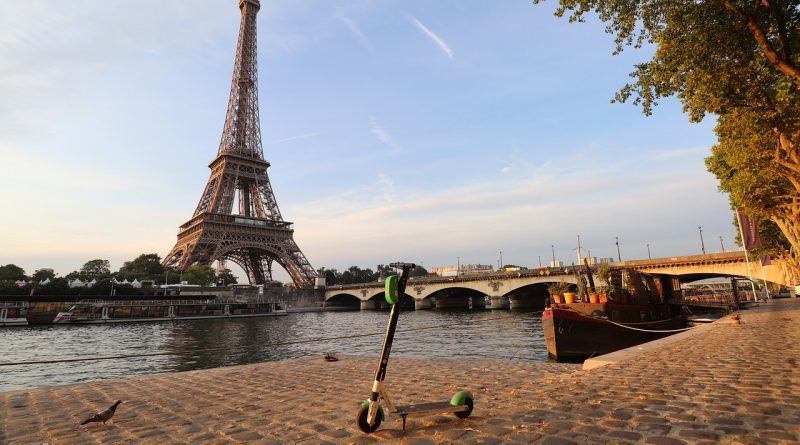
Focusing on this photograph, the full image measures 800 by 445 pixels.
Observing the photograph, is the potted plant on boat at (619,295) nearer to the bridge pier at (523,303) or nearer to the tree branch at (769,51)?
the tree branch at (769,51)

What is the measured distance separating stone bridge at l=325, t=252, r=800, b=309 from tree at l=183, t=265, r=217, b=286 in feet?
87.3

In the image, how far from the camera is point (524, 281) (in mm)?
66500

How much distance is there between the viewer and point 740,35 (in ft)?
44.9

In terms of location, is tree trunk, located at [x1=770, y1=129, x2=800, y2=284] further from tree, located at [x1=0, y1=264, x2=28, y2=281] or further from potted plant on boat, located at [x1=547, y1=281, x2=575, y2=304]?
tree, located at [x1=0, y1=264, x2=28, y2=281]

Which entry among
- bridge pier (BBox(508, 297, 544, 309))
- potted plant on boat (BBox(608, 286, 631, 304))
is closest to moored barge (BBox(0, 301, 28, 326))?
potted plant on boat (BBox(608, 286, 631, 304))

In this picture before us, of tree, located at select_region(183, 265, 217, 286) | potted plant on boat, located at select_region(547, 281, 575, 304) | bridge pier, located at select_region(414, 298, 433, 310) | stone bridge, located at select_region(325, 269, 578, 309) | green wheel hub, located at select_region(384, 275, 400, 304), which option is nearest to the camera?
green wheel hub, located at select_region(384, 275, 400, 304)

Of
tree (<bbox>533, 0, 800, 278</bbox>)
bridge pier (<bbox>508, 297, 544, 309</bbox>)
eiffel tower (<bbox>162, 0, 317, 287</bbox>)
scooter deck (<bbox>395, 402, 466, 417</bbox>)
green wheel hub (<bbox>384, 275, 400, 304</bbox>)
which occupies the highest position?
eiffel tower (<bbox>162, 0, 317, 287</bbox>)

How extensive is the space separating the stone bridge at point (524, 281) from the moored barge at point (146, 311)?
28.9 m

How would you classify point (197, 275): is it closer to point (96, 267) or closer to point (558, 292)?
point (96, 267)

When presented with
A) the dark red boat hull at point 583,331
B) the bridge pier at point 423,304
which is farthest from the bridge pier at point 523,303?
the dark red boat hull at point 583,331

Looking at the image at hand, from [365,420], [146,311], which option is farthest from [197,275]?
[365,420]

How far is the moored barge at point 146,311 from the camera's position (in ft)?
181

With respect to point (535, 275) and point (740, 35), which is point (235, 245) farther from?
point (740, 35)

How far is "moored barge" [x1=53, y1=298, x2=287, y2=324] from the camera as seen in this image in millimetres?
55031
